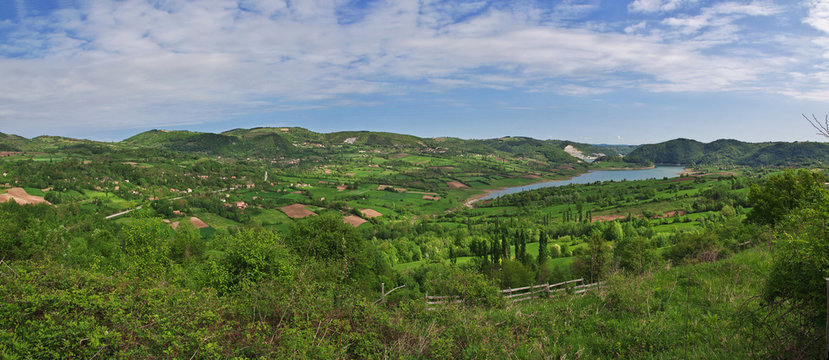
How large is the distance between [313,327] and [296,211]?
114 metres

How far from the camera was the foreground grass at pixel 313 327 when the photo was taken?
18.5 feet

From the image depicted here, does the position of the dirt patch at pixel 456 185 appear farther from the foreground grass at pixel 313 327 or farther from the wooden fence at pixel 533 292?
the foreground grass at pixel 313 327

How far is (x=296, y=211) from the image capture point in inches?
4515

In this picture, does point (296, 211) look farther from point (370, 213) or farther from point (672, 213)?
point (672, 213)

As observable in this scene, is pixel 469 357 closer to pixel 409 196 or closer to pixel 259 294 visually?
pixel 259 294

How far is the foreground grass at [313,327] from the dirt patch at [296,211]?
103423mm

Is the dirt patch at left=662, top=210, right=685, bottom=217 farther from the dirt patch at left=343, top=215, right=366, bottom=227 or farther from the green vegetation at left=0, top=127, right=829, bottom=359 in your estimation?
the dirt patch at left=343, top=215, right=366, bottom=227

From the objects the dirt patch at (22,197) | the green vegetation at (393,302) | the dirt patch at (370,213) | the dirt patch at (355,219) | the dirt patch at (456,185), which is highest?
the green vegetation at (393,302)

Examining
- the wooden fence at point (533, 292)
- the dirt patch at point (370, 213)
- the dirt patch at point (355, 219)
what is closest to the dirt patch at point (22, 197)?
the dirt patch at point (355, 219)

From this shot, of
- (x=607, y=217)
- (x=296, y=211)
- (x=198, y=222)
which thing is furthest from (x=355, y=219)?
(x=607, y=217)

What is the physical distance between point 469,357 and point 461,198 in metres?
160

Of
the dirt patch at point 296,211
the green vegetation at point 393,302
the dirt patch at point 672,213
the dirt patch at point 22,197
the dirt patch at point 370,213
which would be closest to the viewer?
the green vegetation at point 393,302

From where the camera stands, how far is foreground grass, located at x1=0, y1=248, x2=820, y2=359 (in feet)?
18.5

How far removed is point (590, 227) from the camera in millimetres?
91500
